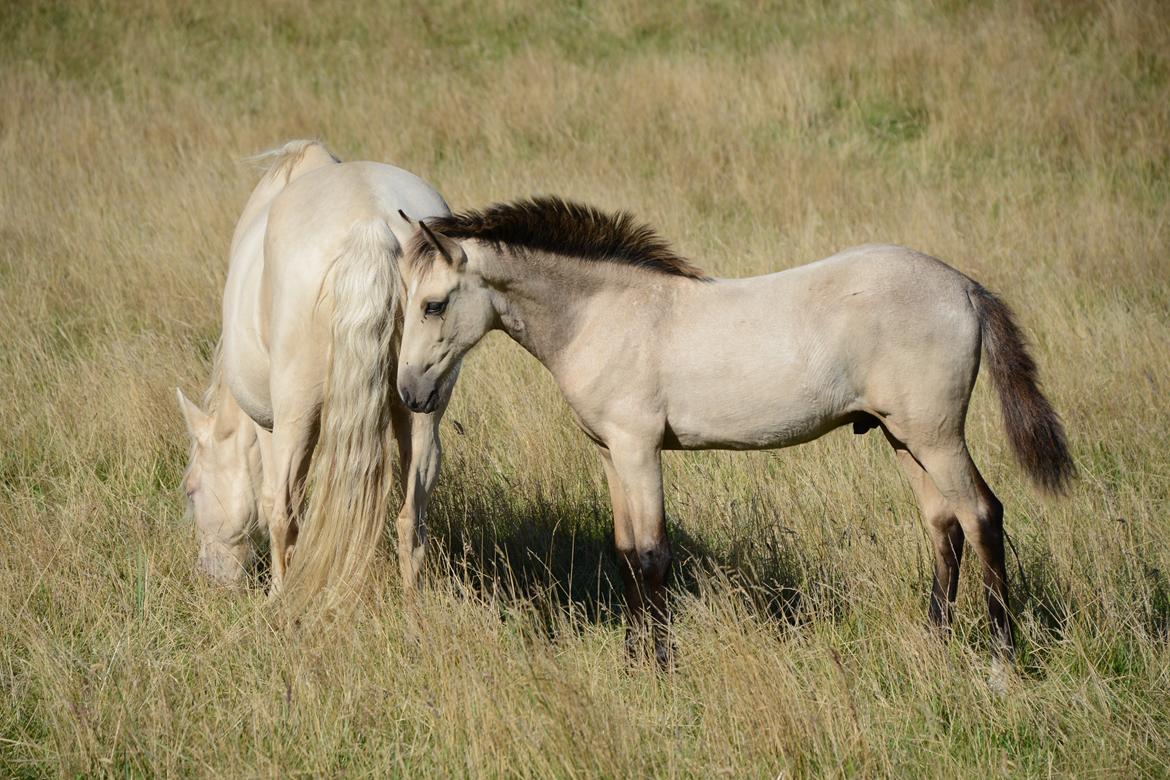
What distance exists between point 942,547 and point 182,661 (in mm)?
2475

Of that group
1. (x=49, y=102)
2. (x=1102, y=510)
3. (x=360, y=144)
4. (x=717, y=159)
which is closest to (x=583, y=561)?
(x=1102, y=510)

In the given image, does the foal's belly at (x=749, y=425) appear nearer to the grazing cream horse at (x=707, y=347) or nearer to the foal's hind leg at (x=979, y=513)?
the grazing cream horse at (x=707, y=347)

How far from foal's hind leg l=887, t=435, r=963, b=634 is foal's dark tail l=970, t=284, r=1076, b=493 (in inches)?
11.2

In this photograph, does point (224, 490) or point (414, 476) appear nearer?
point (414, 476)

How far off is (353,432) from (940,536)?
1.94 metres

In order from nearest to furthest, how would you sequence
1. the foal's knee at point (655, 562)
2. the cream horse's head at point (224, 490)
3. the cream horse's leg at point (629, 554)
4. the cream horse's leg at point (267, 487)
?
the foal's knee at point (655, 562) < the cream horse's leg at point (629, 554) < the cream horse's leg at point (267, 487) < the cream horse's head at point (224, 490)

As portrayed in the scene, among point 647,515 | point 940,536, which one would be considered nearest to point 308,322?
point 647,515

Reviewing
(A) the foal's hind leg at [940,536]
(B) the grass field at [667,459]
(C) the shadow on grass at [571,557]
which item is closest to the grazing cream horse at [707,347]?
(A) the foal's hind leg at [940,536]

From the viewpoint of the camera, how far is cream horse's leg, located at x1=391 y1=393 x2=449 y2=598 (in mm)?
3400

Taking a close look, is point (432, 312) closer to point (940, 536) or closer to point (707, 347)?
point (707, 347)

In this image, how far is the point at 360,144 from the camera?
9578 mm

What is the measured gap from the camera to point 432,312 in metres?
2.86

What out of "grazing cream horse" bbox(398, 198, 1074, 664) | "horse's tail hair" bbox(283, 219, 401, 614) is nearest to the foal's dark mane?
"grazing cream horse" bbox(398, 198, 1074, 664)

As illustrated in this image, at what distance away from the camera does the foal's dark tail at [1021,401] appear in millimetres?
2965
